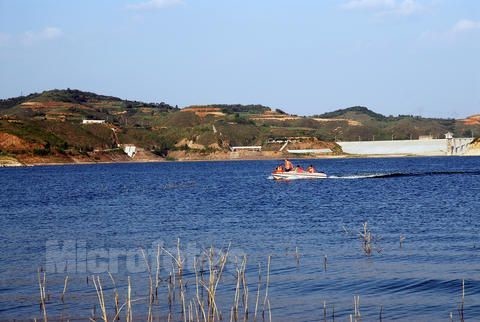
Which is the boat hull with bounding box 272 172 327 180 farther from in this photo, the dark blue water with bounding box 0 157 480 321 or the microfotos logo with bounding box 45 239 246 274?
the microfotos logo with bounding box 45 239 246 274

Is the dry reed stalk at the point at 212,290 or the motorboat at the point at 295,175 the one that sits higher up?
the dry reed stalk at the point at 212,290

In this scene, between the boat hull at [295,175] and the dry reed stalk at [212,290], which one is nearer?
the dry reed stalk at [212,290]

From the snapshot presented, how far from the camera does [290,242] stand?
3319 cm

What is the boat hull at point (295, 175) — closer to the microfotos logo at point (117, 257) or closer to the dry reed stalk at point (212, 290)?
the microfotos logo at point (117, 257)

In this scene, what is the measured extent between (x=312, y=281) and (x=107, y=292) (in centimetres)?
574

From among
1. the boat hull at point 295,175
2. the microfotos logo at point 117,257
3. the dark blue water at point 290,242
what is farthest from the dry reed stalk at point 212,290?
the boat hull at point 295,175

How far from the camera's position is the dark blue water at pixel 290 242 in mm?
21438

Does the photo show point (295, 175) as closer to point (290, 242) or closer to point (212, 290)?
point (290, 242)

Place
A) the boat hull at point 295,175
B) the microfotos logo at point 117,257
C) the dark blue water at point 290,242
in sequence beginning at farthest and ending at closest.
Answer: the boat hull at point 295,175
the microfotos logo at point 117,257
the dark blue water at point 290,242

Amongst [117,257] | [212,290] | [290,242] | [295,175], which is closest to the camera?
[212,290]

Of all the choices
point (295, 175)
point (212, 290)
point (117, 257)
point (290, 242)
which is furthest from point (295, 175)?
point (212, 290)

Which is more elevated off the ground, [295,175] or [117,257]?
[117,257]

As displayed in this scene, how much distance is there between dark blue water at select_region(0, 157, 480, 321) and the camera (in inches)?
844

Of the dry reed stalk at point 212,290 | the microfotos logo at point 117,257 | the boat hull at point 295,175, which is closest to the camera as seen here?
the dry reed stalk at point 212,290
